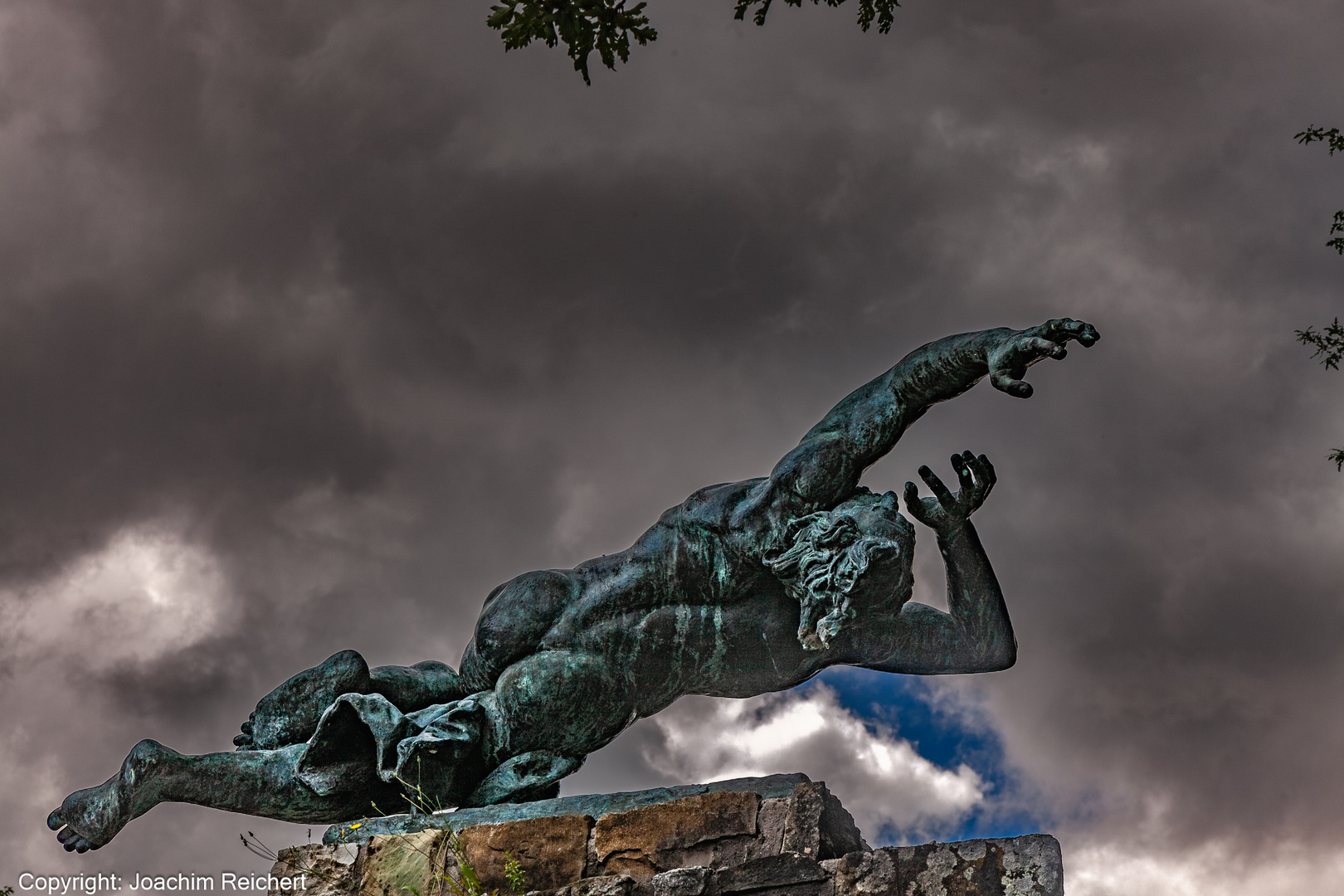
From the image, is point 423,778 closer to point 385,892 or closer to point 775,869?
point 385,892

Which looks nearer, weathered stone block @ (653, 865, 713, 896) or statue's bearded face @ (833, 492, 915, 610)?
weathered stone block @ (653, 865, 713, 896)

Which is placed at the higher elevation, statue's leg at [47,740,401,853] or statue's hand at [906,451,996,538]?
statue's hand at [906,451,996,538]

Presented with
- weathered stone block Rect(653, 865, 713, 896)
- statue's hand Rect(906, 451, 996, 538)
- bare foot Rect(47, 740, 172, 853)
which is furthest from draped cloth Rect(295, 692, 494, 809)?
statue's hand Rect(906, 451, 996, 538)

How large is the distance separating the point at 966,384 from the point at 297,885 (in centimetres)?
276

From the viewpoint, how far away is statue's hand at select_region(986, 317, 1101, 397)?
3.71m

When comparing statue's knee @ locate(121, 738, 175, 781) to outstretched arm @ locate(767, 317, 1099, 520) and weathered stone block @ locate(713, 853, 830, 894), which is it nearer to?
weathered stone block @ locate(713, 853, 830, 894)

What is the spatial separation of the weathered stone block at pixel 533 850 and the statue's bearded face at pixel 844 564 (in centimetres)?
98

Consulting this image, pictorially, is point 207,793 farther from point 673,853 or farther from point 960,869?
point 960,869

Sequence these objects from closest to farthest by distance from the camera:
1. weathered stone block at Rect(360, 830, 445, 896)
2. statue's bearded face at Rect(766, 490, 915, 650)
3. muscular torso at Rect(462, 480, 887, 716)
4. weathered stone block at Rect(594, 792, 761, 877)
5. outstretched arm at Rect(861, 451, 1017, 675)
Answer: weathered stone block at Rect(594, 792, 761, 877)
weathered stone block at Rect(360, 830, 445, 896)
statue's bearded face at Rect(766, 490, 915, 650)
muscular torso at Rect(462, 480, 887, 716)
outstretched arm at Rect(861, 451, 1017, 675)

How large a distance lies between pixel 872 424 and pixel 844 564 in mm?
551

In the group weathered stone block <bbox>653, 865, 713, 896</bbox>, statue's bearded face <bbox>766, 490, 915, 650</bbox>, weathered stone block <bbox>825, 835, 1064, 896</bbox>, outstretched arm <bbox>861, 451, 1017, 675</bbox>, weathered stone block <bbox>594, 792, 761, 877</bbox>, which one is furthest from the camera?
outstretched arm <bbox>861, 451, 1017, 675</bbox>

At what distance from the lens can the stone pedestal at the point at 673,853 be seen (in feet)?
10.5

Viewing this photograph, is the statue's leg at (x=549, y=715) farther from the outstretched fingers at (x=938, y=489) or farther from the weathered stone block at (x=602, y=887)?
the outstretched fingers at (x=938, y=489)

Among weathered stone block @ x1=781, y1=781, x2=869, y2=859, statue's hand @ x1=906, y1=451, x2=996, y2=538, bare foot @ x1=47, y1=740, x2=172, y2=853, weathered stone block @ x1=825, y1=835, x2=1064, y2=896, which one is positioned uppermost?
statue's hand @ x1=906, y1=451, x2=996, y2=538
